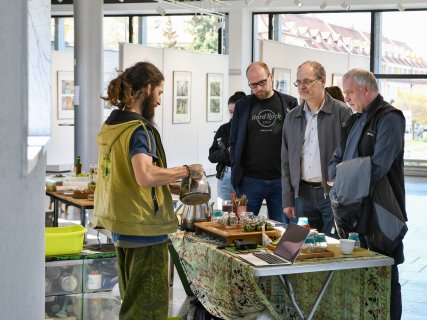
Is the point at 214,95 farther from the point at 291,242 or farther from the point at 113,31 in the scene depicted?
the point at 291,242

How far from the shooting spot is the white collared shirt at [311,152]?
196 inches

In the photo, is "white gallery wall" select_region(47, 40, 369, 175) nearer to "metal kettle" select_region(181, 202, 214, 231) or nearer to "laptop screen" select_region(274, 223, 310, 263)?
"metal kettle" select_region(181, 202, 214, 231)

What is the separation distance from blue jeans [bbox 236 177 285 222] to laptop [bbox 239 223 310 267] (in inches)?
65.2

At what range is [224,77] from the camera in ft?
49.3

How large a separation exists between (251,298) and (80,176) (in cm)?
359

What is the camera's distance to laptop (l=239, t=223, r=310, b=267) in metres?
3.69

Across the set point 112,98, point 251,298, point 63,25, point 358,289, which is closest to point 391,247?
point 358,289

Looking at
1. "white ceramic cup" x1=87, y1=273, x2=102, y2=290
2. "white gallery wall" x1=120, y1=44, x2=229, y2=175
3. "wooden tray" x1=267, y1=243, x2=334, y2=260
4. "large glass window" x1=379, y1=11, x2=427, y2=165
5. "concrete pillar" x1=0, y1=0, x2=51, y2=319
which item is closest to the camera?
"concrete pillar" x1=0, y1=0, x2=51, y2=319

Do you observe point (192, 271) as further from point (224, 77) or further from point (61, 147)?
point (61, 147)

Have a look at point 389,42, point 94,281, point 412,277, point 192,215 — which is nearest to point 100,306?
point 94,281

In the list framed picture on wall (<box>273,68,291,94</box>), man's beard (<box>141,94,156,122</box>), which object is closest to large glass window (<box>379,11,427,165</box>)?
framed picture on wall (<box>273,68,291,94</box>)

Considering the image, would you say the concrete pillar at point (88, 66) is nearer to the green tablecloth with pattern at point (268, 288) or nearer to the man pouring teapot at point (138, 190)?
the green tablecloth with pattern at point (268, 288)

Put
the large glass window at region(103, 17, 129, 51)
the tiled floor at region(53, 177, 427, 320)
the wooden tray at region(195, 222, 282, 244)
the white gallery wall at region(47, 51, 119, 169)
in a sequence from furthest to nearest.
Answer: the large glass window at region(103, 17, 129, 51)
the white gallery wall at region(47, 51, 119, 169)
the tiled floor at region(53, 177, 427, 320)
the wooden tray at region(195, 222, 282, 244)

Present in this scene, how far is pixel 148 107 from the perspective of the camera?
3.70m
